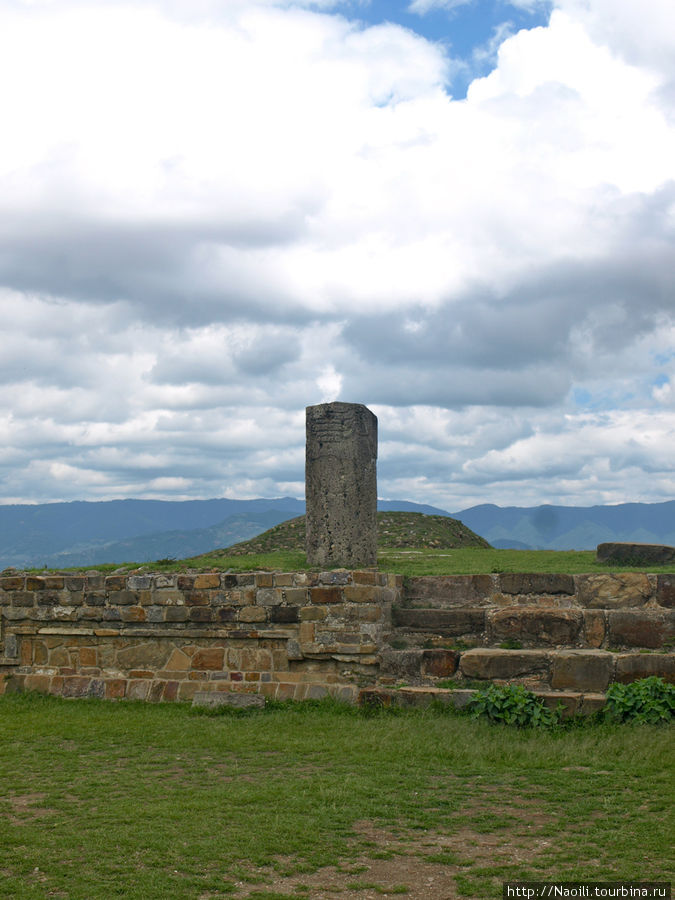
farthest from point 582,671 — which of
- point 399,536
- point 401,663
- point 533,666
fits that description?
point 399,536

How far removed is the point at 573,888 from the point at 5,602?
9.86 metres

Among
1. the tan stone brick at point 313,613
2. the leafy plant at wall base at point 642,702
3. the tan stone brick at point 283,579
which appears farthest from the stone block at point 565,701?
the tan stone brick at point 283,579

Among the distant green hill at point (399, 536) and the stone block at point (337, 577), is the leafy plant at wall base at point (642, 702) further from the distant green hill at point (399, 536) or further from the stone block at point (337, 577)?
the distant green hill at point (399, 536)

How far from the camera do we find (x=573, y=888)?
4.65 metres

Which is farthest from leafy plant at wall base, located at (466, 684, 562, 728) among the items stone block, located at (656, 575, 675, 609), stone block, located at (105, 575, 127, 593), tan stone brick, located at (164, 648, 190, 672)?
stone block, located at (105, 575, 127, 593)

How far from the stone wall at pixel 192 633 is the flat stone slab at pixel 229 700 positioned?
21 centimetres

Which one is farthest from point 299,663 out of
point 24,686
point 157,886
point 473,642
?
point 157,886

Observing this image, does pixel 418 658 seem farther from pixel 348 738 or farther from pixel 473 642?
pixel 348 738

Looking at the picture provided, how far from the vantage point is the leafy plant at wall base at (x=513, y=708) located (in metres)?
8.77

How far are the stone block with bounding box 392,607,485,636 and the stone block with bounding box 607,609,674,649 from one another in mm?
1679

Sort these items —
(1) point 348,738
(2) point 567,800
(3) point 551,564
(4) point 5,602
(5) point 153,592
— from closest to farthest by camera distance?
(2) point 567,800, (1) point 348,738, (5) point 153,592, (4) point 5,602, (3) point 551,564

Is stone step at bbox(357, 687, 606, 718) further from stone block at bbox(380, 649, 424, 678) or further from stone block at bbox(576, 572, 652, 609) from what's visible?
stone block at bbox(576, 572, 652, 609)

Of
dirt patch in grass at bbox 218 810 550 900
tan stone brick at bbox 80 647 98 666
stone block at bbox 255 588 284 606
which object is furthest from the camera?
tan stone brick at bbox 80 647 98 666

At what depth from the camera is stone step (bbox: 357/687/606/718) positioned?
8867 mm
